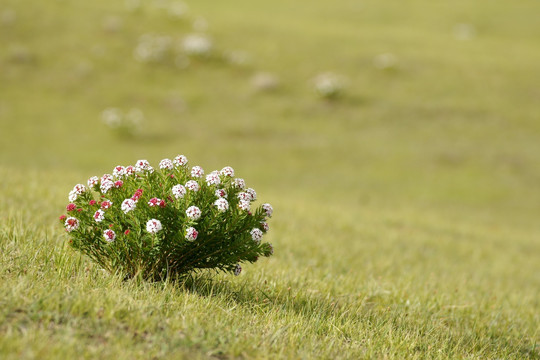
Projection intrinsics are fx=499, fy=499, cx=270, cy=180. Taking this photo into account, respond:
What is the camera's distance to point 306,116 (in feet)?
85.8

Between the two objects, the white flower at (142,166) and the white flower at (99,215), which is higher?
the white flower at (142,166)

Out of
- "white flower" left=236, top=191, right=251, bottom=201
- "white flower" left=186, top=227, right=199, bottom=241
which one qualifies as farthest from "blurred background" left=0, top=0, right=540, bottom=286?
"white flower" left=186, top=227, right=199, bottom=241

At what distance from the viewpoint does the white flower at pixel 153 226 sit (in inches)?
155

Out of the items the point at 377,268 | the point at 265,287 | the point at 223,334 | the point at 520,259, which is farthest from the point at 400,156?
the point at 223,334

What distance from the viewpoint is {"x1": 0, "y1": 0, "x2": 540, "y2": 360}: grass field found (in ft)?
12.4

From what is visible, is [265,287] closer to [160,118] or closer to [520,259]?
[520,259]

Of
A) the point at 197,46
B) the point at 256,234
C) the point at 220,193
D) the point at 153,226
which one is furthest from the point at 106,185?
the point at 197,46

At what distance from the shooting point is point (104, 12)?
33312mm

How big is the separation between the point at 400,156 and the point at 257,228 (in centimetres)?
1965

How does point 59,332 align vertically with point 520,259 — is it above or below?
above

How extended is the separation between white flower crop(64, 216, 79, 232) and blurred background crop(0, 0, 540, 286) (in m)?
6.39

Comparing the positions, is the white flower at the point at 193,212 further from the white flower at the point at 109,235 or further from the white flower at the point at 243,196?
the white flower at the point at 109,235

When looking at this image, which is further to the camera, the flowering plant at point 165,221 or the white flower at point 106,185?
the white flower at point 106,185

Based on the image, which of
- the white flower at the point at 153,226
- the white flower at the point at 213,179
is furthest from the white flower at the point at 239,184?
the white flower at the point at 153,226
